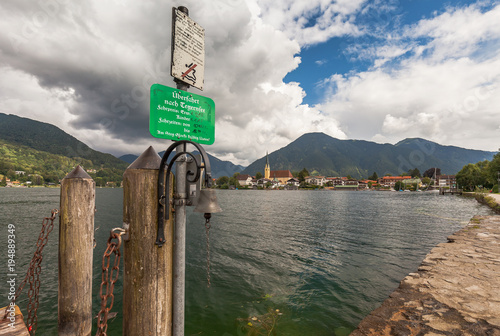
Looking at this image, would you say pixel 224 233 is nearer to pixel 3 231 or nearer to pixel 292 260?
pixel 292 260

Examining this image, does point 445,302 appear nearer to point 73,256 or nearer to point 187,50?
point 187,50

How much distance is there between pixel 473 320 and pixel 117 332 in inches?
345

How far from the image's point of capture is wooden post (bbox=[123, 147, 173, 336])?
108 inches

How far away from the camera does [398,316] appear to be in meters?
4.50

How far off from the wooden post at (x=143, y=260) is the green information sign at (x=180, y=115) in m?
0.55

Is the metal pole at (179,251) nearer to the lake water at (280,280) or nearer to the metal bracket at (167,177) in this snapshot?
the metal bracket at (167,177)

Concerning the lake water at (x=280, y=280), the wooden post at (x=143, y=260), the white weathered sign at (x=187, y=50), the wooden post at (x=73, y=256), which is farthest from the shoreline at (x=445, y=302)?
the white weathered sign at (x=187, y=50)

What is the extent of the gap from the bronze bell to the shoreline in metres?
3.73

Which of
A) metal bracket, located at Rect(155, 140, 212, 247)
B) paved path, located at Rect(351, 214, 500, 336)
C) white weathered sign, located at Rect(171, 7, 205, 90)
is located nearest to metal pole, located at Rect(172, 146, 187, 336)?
metal bracket, located at Rect(155, 140, 212, 247)

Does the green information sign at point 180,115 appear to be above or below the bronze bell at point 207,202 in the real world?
above

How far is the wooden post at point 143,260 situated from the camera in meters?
2.74

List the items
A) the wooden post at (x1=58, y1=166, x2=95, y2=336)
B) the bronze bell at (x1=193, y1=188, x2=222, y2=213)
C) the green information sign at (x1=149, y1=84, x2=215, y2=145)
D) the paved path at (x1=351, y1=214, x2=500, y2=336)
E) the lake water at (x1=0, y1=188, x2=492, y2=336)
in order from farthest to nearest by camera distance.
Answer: the lake water at (x1=0, y1=188, x2=492, y2=336) < the paved path at (x1=351, y1=214, x2=500, y2=336) < the wooden post at (x1=58, y1=166, x2=95, y2=336) < the bronze bell at (x1=193, y1=188, x2=222, y2=213) < the green information sign at (x1=149, y1=84, x2=215, y2=145)

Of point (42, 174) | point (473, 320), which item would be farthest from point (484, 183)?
point (42, 174)

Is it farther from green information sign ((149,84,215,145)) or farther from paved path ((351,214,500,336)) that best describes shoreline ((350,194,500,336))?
green information sign ((149,84,215,145))
